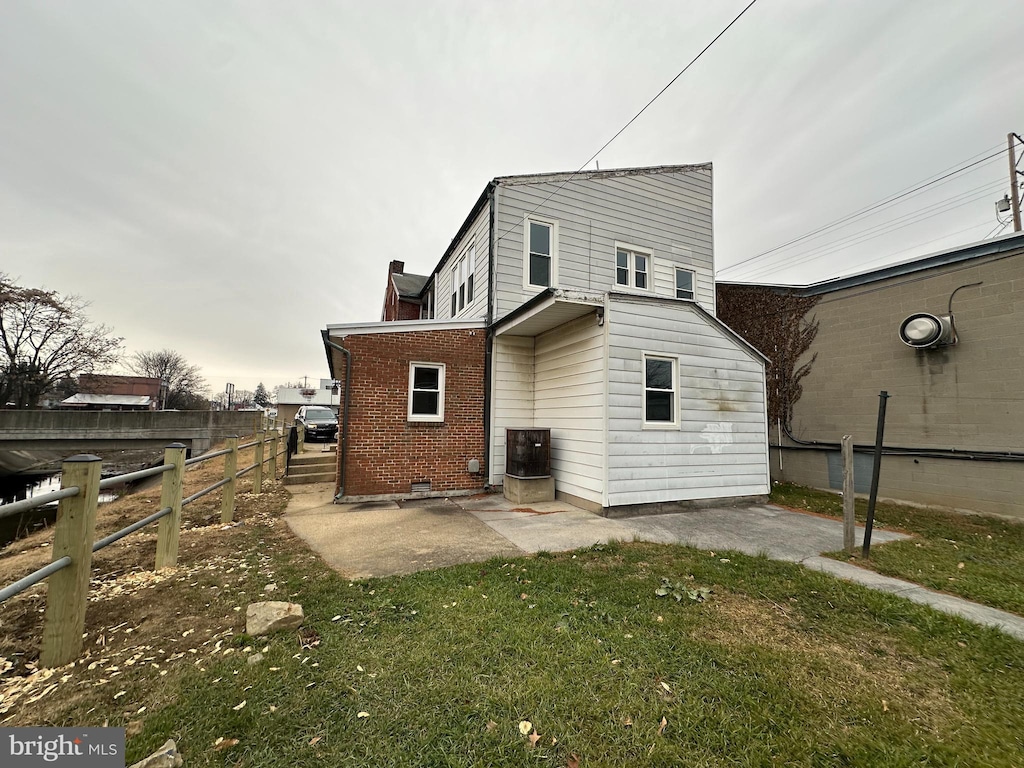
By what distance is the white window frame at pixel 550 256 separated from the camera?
9.38 meters

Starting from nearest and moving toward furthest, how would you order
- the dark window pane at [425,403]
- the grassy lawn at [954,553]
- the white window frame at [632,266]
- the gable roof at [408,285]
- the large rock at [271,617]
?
1. the large rock at [271,617]
2. the grassy lawn at [954,553]
3. the dark window pane at [425,403]
4. the white window frame at [632,266]
5. the gable roof at [408,285]

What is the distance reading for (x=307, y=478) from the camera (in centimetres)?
1020

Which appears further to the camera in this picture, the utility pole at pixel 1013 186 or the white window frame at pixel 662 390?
the utility pole at pixel 1013 186

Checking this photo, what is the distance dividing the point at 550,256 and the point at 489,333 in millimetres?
2519

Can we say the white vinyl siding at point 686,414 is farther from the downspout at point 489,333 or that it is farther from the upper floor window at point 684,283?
the upper floor window at point 684,283

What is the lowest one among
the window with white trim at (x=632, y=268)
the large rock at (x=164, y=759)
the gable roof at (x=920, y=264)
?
the large rock at (x=164, y=759)

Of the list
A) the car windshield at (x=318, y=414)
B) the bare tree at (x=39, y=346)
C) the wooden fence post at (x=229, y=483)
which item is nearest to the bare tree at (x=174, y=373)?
the bare tree at (x=39, y=346)

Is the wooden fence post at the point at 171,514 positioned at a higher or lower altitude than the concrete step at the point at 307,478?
higher

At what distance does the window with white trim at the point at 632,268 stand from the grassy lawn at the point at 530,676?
812cm

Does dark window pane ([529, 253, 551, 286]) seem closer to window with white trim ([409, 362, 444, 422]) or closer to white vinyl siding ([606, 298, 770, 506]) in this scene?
white vinyl siding ([606, 298, 770, 506])

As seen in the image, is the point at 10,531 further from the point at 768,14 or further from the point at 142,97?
the point at 768,14

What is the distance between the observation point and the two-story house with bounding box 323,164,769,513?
23.6 ft

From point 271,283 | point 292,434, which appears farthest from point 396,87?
point 271,283

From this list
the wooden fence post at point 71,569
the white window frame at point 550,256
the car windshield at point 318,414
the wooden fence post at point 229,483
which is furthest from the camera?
the car windshield at point 318,414
